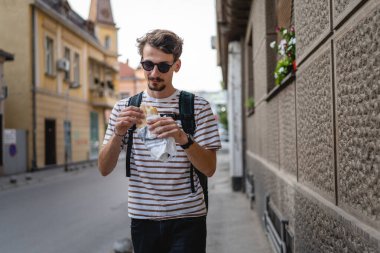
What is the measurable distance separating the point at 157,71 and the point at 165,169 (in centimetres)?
49

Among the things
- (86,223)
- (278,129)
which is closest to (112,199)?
(86,223)

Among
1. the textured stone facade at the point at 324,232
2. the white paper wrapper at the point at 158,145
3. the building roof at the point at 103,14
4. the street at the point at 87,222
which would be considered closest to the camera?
the textured stone facade at the point at 324,232

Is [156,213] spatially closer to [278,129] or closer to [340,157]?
[340,157]

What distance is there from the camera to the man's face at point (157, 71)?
8.21 ft

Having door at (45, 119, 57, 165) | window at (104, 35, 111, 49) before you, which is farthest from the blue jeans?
window at (104, 35, 111, 49)

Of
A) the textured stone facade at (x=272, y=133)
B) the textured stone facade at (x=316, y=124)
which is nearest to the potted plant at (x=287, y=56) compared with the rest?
the textured stone facade at (x=272, y=133)

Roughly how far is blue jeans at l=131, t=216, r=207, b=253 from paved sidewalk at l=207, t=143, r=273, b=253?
3.32 metres

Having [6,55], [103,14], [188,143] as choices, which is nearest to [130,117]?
[188,143]

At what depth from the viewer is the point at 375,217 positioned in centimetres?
194

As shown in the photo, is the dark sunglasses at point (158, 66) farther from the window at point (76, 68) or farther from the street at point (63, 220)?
the window at point (76, 68)

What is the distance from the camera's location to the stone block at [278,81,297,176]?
4086 mm

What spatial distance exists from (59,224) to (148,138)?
6.29 m

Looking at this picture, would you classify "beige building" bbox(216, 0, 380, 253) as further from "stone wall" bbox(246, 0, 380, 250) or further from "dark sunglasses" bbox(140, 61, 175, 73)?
"dark sunglasses" bbox(140, 61, 175, 73)

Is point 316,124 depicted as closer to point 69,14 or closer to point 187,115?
point 187,115
